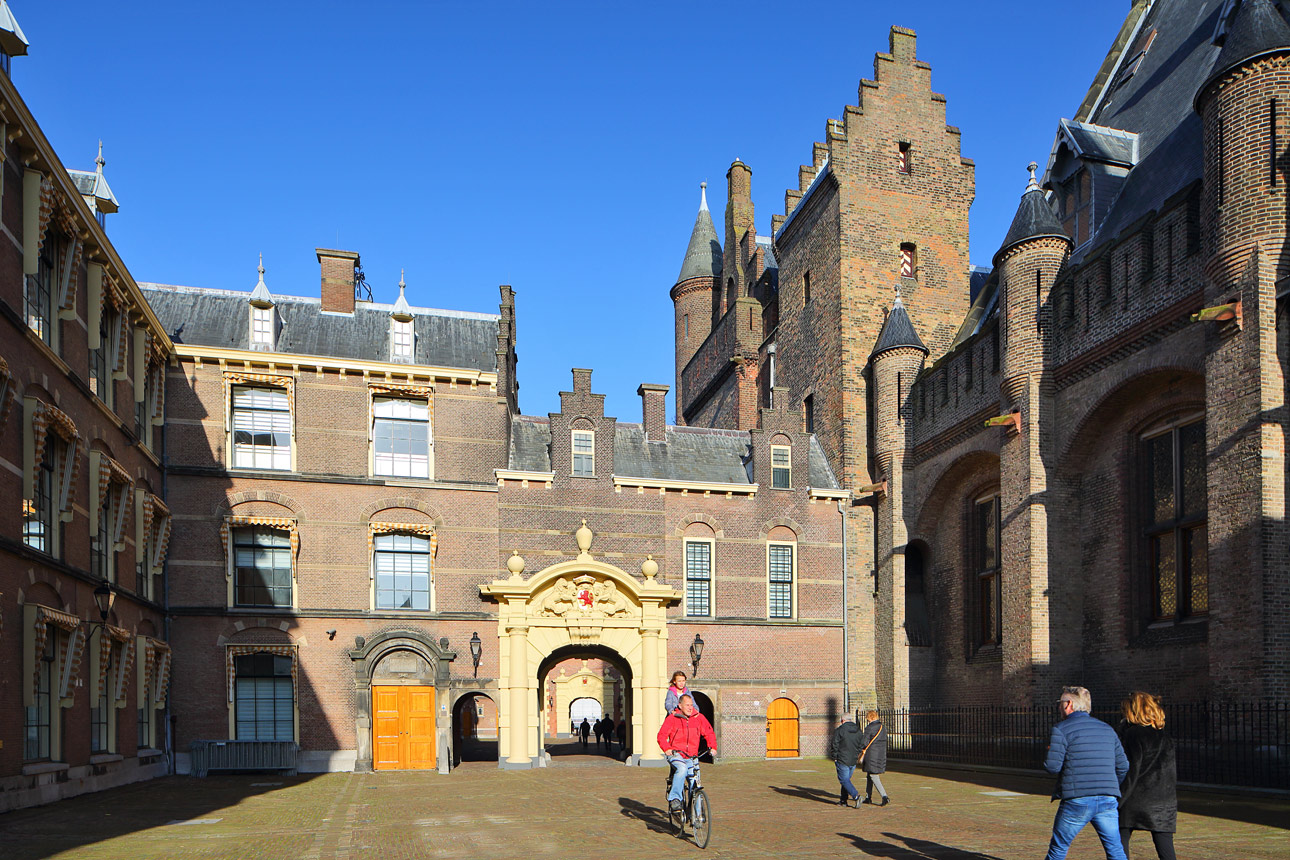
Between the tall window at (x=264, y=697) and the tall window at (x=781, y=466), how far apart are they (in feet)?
43.7

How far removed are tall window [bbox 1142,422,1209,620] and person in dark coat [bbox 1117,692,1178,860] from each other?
12500 millimetres

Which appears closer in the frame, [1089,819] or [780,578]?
[1089,819]

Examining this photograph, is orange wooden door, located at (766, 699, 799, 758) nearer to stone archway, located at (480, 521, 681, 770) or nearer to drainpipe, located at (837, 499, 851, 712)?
drainpipe, located at (837, 499, 851, 712)

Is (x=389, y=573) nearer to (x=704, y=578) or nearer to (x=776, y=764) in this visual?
(x=704, y=578)

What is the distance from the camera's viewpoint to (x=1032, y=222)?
2338 centimetres

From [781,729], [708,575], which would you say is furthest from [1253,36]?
[781,729]

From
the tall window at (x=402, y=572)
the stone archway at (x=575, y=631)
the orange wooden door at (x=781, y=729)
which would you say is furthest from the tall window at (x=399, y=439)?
the orange wooden door at (x=781, y=729)

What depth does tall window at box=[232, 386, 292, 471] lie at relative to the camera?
25.7 m

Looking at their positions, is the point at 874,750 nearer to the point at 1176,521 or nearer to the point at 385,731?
the point at 1176,521

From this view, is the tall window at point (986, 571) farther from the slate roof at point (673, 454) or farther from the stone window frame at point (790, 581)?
the stone window frame at point (790, 581)

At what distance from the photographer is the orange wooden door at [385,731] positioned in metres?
24.9

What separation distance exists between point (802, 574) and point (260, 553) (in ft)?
45.3

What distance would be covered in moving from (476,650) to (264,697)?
4893 mm

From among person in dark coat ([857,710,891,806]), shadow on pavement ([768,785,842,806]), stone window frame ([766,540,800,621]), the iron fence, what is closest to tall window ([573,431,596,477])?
stone window frame ([766,540,800,621])
